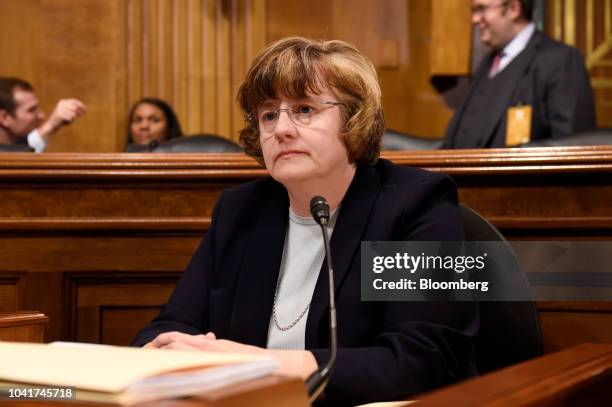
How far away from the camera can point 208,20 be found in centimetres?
522

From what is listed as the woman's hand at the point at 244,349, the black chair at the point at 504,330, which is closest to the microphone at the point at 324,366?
the woman's hand at the point at 244,349

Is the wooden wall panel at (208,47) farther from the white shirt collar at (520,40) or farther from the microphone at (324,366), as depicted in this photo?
the microphone at (324,366)

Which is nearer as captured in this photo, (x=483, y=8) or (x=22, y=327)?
(x=22, y=327)

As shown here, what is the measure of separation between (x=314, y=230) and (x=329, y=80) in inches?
11.8

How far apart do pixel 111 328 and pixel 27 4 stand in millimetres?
3449

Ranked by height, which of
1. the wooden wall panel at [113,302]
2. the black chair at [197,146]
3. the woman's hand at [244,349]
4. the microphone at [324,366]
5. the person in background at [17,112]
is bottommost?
the wooden wall panel at [113,302]

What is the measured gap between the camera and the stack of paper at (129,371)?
905 millimetres

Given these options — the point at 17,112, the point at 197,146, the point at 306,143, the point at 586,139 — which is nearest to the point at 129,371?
the point at 306,143

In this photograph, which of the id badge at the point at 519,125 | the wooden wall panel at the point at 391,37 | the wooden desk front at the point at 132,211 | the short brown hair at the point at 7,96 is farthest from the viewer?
the wooden wall panel at the point at 391,37

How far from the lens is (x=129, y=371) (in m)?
0.94

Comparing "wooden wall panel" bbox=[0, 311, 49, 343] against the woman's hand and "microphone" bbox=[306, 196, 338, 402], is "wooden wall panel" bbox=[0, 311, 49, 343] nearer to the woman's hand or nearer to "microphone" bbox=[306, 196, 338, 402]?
the woman's hand

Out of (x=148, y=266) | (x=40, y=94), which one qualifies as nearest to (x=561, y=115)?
(x=148, y=266)

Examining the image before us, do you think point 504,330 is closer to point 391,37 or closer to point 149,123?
point 149,123

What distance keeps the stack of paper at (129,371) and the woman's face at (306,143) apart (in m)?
0.67
